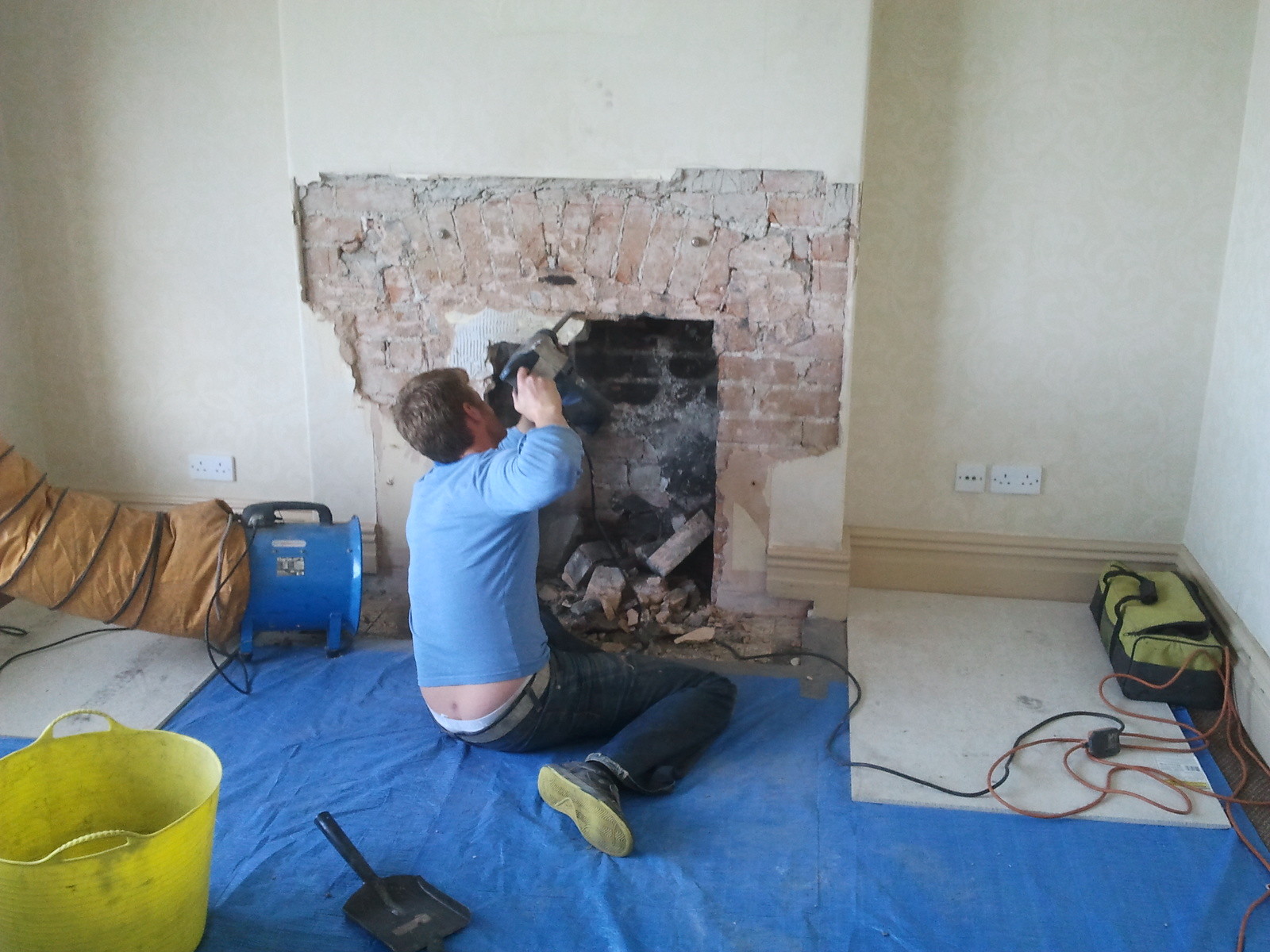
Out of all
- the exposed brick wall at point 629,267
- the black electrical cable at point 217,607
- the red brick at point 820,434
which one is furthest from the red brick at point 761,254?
the black electrical cable at point 217,607

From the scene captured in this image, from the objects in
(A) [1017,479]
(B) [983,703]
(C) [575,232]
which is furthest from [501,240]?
(B) [983,703]

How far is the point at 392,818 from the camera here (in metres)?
2.19

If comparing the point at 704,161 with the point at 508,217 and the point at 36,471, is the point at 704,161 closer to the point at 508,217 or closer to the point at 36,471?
the point at 508,217

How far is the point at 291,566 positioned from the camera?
2.84m

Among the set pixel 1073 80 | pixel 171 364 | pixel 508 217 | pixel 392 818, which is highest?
pixel 1073 80

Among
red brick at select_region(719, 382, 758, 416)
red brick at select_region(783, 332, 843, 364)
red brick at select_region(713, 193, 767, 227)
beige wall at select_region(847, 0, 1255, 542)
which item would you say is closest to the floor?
red brick at select_region(719, 382, 758, 416)

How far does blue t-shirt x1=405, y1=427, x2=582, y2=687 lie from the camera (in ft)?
7.01

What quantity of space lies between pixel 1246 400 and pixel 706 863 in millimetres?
1839

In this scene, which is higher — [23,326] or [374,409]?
[23,326]

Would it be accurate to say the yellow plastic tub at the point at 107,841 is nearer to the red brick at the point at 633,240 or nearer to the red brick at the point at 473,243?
the red brick at the point at 473,243

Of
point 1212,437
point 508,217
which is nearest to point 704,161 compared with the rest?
point 508,217

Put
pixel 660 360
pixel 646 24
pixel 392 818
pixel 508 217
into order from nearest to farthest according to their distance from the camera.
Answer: pixel 392 818, pixel 646 24, pixel 508 217, pixel 660 360

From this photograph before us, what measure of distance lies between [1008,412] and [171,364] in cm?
265

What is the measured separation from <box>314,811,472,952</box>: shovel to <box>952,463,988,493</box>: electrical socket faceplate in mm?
1977
